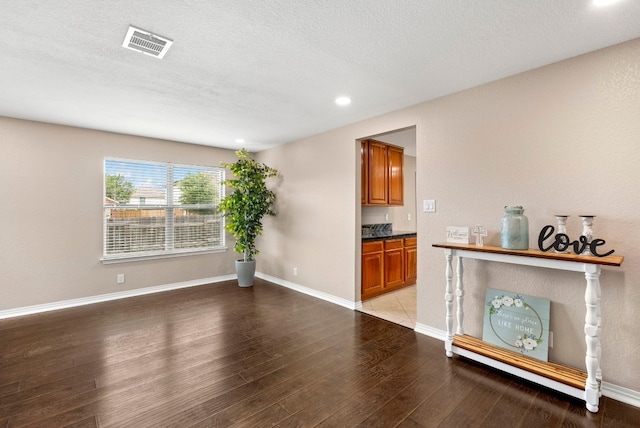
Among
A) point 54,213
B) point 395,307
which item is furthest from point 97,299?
point 395,307

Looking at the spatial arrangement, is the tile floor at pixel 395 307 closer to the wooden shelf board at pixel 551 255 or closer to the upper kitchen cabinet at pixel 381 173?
the wooden shelf board at pixel 551 255

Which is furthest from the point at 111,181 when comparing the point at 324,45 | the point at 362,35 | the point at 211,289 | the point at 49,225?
the point at 362,35

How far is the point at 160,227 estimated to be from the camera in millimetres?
4863

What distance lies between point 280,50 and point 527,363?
3.03 metres

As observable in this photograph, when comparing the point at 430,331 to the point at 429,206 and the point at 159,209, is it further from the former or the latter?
the point at 159,209

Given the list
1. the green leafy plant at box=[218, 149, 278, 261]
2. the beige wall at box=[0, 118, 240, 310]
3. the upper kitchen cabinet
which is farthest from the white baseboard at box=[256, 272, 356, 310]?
the beige wall at box=[0, 118, 240, 310]

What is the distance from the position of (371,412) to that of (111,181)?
15.5 feet

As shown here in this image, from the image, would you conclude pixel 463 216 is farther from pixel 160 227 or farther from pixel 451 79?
pixel 160 227

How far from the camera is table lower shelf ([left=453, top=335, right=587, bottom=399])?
78.7 inches

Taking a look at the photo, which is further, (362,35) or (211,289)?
(211,289)

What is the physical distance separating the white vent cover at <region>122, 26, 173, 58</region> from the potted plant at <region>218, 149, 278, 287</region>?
2.79m

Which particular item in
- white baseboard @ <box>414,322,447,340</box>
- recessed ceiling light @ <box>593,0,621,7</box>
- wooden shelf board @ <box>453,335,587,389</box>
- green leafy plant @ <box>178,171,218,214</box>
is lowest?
white baseboard @ <box>414,322,447,340</box>

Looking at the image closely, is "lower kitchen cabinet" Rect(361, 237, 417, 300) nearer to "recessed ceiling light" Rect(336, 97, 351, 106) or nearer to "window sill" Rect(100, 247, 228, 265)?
"recessed ceiling light" Rect(336, 97, 351, 106)

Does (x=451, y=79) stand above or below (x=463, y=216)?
above
